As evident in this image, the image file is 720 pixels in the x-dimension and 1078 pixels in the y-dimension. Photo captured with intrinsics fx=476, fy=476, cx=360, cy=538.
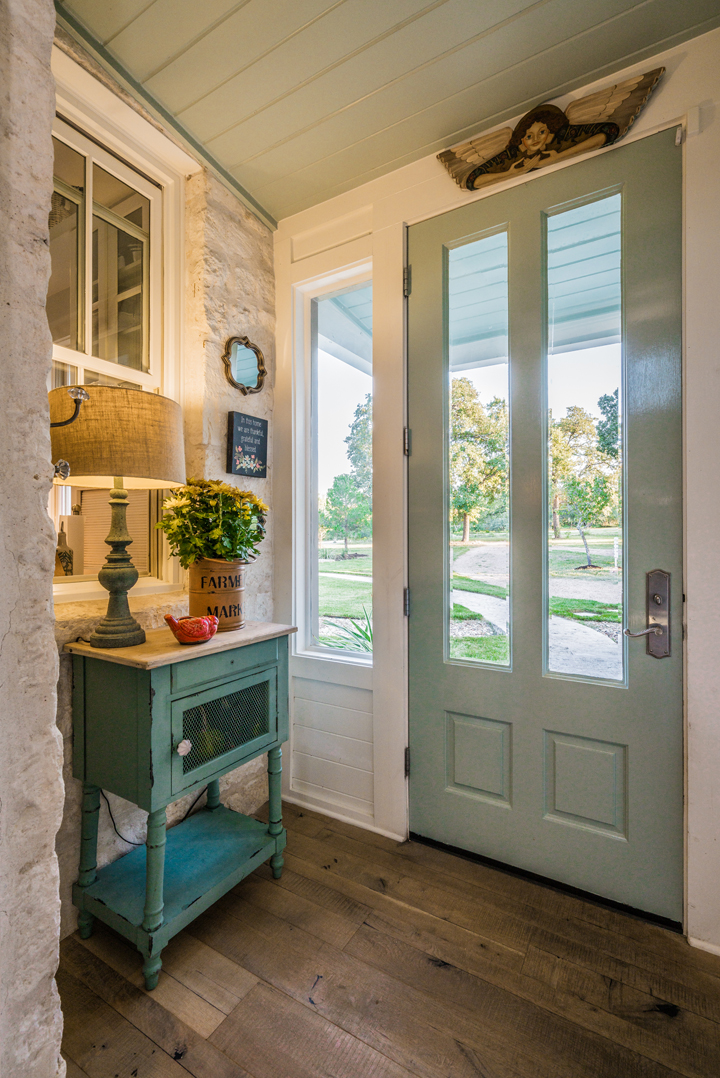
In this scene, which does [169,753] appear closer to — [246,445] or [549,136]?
[246,445]

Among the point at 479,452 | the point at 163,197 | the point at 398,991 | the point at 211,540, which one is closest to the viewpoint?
the point at 398,991

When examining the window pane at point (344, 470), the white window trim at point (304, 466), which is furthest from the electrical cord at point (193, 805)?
the window pane at point (344, 470)

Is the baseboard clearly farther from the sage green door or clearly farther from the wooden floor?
the wooden floor

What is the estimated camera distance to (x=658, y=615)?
155 cm

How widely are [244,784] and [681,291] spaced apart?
2.54 m

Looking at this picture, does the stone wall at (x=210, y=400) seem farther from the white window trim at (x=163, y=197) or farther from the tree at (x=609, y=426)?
the tree at (x=609, y=426)

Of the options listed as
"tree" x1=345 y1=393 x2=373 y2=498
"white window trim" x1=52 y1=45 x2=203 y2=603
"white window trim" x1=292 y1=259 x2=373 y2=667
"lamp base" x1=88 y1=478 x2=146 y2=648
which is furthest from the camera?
"white window trim" x1=292 y1=259 x2=373 y2=667

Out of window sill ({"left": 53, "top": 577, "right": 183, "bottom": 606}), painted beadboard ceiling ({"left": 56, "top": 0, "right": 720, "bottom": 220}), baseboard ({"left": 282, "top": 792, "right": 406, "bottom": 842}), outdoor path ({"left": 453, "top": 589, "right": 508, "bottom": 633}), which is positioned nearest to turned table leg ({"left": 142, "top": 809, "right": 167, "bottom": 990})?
window sill ({"left": 53, "top": 577, "right": 183, "bottom": 606})

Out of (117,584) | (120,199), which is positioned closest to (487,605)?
(117,584)

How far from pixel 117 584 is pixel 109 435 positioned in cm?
45

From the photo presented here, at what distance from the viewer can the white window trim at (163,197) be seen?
5.32ft

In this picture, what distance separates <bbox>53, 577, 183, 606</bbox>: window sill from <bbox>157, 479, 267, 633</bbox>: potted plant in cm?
34

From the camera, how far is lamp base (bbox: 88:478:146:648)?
4.78 feet

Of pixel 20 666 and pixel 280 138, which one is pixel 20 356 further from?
pixel 280 138
